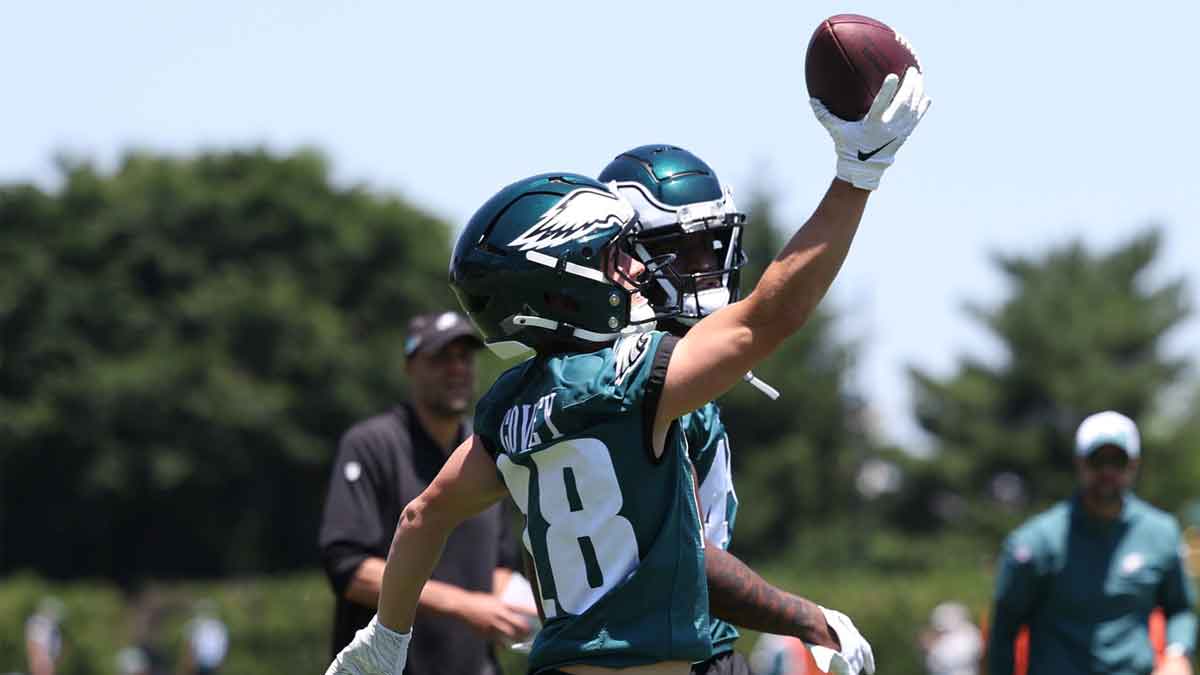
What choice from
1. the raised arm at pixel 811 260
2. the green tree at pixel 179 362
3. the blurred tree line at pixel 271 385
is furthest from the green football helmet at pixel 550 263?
the green tree at pixel 179 362

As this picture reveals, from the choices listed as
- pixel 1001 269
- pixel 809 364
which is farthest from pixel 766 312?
pixel 1001 269

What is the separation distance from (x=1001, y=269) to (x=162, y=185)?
27074 millimetres

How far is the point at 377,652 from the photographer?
453 cm

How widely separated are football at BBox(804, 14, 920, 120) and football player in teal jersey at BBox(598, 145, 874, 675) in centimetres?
87

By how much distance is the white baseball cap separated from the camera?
778 centimetres

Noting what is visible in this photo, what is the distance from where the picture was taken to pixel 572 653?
13.4 feet

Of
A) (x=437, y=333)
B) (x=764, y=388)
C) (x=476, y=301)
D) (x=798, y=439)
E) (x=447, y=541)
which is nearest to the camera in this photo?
(x=476, y=301)

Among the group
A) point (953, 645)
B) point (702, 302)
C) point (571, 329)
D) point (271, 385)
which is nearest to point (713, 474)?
point (702, 302)

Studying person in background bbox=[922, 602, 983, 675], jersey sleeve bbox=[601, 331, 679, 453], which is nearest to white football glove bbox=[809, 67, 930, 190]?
jersey sleeve bbox=[601, 331, 679, 453]

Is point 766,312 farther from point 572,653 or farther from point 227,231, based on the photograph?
point 227,231

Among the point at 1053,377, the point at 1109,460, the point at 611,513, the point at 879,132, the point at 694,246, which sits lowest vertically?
the point at 1053,377

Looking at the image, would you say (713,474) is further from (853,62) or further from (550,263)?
(853,62)

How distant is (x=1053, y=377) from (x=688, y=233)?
55160mm

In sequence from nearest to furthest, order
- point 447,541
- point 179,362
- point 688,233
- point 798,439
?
point 688,233
point 447,541
point 179,362
point 798,439
